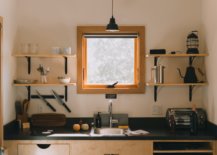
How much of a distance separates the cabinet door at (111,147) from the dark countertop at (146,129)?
6 centimetres

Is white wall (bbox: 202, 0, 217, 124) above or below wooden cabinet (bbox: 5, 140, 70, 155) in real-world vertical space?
above

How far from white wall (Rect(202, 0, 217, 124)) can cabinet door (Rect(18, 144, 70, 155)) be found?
67.2 inches

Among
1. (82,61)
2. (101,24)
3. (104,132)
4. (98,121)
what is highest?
(101,24)

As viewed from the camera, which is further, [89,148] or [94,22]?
[94,22]

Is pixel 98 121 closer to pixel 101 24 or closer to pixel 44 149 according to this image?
pixel 44 149

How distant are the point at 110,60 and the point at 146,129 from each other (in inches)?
39.3

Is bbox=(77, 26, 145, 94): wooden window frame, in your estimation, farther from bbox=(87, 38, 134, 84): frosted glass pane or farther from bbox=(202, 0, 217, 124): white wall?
bbox=(202, 0, 217, 124): white wall

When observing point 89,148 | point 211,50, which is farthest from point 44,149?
point 211,50

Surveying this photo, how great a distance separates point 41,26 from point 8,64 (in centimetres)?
68

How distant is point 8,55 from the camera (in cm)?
391

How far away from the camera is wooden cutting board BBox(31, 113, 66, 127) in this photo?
417cm

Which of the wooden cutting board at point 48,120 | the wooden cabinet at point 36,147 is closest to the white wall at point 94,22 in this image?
the wooden cutting board at point 48,120

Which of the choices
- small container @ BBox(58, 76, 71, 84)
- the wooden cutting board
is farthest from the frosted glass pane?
the wooden cutting board

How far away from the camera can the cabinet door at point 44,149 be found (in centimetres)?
368
